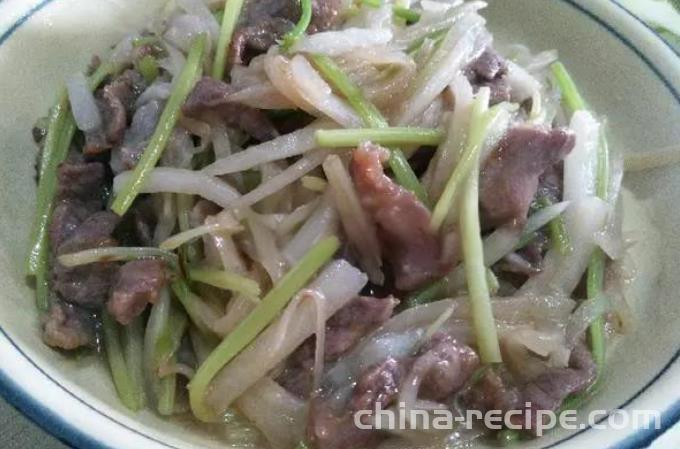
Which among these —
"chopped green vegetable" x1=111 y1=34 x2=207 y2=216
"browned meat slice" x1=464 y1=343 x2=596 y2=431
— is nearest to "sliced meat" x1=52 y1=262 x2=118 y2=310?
"chopped green vegetable" x1=111 y1=34 x2=207 y2=216

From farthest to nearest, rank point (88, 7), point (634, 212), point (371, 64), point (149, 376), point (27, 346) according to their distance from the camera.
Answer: point (88, 7)
point (634, 212)
point (371, 64)
point (149, 376)
point (27, 346)

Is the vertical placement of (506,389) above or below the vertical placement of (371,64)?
below

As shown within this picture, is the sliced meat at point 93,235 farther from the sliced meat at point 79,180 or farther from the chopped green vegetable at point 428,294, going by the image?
the chopped green vegetable at point 428,294

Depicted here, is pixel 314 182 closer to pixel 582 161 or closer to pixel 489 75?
pixel 489 75

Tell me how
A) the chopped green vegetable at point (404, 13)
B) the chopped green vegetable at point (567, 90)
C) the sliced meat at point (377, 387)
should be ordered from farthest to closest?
the chopped green vegetable at point (567, 90) < the chopped green vegetable at point (404, 13) < the sliced meat at point (377, 387)

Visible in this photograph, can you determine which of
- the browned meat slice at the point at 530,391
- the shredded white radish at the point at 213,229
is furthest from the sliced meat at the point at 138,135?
the browned meat slice at the point at 530,391

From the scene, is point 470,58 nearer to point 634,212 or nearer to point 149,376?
point 634,212

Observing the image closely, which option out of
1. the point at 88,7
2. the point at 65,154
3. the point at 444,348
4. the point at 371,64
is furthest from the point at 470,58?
the point at 88,7
